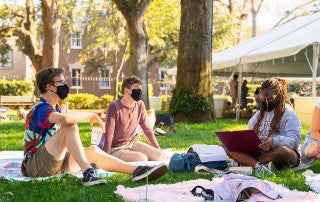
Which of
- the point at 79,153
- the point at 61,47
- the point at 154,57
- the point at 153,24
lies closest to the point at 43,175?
the point at 79,153

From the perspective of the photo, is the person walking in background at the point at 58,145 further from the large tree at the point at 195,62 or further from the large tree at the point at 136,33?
the large tree at the point at 136,33

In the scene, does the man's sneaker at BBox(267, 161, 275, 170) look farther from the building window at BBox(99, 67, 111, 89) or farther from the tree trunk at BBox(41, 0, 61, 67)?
the building window at BBox(99, 67, 111, 89)

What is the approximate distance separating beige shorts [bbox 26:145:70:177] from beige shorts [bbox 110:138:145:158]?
133 cm

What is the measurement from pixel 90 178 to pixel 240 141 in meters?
1.99

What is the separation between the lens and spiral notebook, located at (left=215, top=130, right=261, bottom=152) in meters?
6.40

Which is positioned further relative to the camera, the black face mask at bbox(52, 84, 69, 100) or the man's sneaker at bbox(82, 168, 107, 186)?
the black face mask at bbox(52, 84, 69, 100)

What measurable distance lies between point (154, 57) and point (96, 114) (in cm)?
3743

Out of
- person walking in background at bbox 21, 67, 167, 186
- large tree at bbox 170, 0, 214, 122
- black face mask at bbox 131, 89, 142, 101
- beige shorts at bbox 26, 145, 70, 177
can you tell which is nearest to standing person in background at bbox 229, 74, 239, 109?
large tree at bbox 170, 0, 214, 122

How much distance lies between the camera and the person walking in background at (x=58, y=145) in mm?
5488

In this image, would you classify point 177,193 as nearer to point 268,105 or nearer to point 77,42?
point 268,105

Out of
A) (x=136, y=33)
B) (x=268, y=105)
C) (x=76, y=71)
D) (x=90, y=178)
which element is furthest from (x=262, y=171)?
(x=76, y=71)

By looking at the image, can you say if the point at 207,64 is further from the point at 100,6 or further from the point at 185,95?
the point at 100,6

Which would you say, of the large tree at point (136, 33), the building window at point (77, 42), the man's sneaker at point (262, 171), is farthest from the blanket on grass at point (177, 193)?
the building window at point (77, 42)

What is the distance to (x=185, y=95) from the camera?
15766 mm
